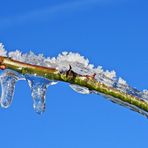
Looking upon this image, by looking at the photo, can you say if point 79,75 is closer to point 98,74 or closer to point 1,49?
point 98,74

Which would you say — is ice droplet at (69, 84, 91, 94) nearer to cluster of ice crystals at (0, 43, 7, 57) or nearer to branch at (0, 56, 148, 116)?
branch at (0, 56, 148, 116)

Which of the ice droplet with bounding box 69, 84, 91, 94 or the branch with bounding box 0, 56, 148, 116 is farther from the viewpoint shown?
the ice droplet with bounding box 69, 84, 91, 94

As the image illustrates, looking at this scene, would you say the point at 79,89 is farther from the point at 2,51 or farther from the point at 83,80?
the point at 2,51

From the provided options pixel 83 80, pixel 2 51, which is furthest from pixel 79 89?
pixel 2 51

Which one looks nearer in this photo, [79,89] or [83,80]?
[83,80]
